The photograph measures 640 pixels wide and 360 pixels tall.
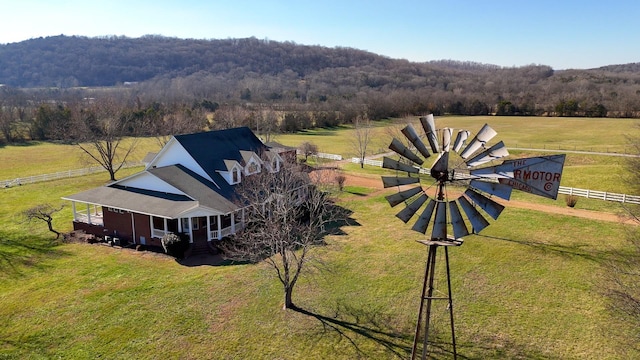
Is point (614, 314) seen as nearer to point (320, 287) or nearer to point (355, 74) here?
point (320, 287)

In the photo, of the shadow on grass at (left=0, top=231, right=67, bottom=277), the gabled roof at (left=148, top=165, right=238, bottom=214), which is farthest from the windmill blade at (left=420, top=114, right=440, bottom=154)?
the shadow on grass at (left=0, top=231, right=67, bottom=277)

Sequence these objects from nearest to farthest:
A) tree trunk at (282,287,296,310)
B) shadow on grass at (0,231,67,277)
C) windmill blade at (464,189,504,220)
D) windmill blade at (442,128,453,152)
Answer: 1. windmill blade at (464,189,504,220)
2. windmill blade at (442,128,453,152)
3. tree trunk at (282,287,296,310)
4. shadow on grass at (0,231,67,277)

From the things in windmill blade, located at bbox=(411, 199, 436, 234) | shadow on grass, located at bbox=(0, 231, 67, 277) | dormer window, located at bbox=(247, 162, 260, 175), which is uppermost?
windmill blade, located at bbox=(411, 199, 436, 234)

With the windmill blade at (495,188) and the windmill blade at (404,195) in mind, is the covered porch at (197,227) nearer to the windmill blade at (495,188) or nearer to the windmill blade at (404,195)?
the windmill blade at (404,195)

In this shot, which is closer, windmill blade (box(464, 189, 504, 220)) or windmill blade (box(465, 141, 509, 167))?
windmill blade (box(464, 189, 504, 220))

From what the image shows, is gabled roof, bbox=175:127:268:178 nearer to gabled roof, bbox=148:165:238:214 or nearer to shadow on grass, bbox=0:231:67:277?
gabled roof, bbox=148:165:238:214

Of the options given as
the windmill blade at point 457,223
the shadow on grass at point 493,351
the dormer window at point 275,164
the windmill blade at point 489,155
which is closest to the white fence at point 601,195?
the shadow on grass at point 493,351

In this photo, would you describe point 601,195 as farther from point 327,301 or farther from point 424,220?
point 424,220
